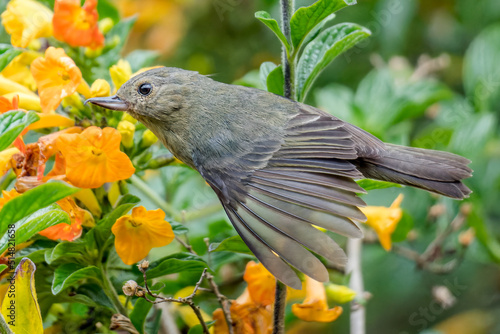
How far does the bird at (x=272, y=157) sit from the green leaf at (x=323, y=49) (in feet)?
0.84

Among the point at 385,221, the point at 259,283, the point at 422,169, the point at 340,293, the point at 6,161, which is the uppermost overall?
the point at 6,161

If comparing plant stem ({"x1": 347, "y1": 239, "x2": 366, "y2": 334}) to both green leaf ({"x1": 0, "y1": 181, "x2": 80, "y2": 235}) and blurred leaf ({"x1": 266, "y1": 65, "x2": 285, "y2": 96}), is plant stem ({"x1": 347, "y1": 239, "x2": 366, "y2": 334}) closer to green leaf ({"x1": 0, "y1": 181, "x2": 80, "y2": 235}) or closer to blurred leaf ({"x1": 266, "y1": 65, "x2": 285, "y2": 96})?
blurred leaf ({"x1": 266, "y1": 65, "x2": 285, "y2": 96})

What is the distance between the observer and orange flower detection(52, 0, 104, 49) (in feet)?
7.07

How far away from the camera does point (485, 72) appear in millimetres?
3340

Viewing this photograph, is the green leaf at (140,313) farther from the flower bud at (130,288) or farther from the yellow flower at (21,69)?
the yellow flower at (21,69)

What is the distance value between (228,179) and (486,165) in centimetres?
170

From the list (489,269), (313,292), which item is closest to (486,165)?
(489,269)

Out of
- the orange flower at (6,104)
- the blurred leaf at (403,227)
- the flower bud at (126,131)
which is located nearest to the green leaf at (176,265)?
the flower bud at (126,131)

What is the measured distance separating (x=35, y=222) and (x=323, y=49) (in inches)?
43.2

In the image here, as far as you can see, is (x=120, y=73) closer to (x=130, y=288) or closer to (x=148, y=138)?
(x=148, y=138)

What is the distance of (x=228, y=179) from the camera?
2.21m

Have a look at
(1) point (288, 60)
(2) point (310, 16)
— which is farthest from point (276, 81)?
(2) point (310, 16)

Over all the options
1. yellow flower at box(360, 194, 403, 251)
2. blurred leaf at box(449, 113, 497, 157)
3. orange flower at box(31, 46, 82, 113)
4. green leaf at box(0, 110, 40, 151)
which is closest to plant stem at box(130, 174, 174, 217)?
orange flower at box(31, 46, 82, 113)

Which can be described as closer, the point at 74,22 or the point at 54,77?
the point at 54,77
